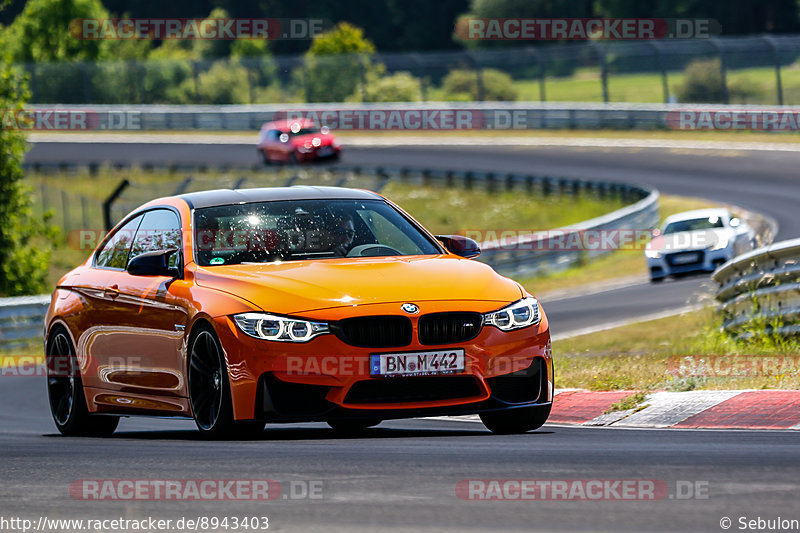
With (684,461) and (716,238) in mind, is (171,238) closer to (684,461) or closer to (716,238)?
(684,461)

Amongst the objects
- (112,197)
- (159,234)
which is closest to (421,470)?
(159,234)

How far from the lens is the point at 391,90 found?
2427 inches

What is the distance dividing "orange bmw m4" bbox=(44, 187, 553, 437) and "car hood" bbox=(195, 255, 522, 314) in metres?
0.01

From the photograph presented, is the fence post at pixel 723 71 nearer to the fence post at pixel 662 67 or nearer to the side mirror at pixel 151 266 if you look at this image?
the fence post at pixel 662 67

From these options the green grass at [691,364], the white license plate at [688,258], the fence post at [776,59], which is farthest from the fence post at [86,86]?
the green grass at [691,364]

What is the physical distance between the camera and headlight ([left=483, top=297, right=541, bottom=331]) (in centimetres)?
827

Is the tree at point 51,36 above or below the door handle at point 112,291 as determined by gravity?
above

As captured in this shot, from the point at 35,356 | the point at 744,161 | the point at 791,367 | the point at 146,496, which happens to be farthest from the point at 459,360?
the point at 744,161

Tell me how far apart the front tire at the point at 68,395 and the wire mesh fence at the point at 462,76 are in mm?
41932

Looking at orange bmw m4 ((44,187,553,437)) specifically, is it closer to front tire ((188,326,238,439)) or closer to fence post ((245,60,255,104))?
front tire ((188,326,238,439))

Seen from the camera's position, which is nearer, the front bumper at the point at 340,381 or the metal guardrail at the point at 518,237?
the front bumper at the point at 340,381

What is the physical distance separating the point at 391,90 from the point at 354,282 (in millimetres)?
53916

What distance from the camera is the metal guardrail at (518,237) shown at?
72.7 feet

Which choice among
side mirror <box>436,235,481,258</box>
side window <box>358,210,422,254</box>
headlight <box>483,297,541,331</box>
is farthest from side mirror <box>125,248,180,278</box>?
headlight <box>483,297,541,331</box>
